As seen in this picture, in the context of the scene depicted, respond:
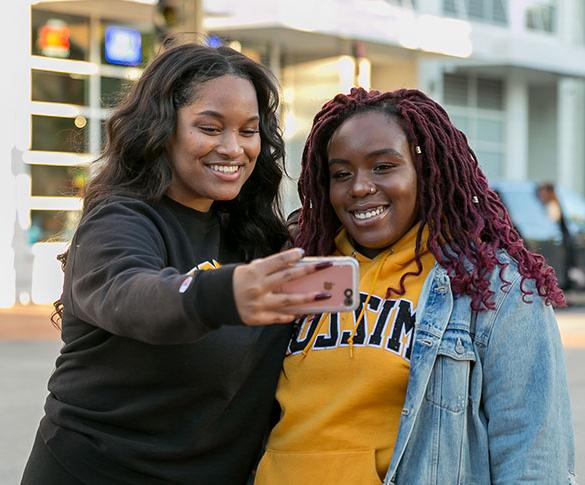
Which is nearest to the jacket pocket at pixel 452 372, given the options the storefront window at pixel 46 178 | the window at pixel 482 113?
the storefront window at pixel 46 178

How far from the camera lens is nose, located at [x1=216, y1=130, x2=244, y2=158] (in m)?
2.66

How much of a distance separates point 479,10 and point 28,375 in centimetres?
1873

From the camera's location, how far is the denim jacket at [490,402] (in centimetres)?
250

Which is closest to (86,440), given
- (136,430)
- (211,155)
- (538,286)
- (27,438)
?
(136,430)

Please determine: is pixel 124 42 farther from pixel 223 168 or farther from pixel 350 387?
pixel 350 387

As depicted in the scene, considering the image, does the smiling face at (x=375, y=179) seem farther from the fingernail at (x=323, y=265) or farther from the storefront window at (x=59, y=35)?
the storefront window at (x=59, y=35)

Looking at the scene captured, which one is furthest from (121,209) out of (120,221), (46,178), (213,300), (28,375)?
(46,178)

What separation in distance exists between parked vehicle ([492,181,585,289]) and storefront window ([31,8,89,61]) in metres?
7.06

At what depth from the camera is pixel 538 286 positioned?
258cm

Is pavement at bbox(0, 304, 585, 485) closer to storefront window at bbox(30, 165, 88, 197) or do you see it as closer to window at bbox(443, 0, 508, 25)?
storefront window at bbox(30, 165, 88, 197)

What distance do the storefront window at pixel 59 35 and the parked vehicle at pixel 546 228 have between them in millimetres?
7065

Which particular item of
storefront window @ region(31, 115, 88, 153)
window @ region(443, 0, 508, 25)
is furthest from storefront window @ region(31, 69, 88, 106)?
window @ region(443, 0, 508, 25)

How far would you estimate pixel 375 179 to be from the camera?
2740mm

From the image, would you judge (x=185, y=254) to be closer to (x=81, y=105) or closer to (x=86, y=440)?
(x=86, y=440)
